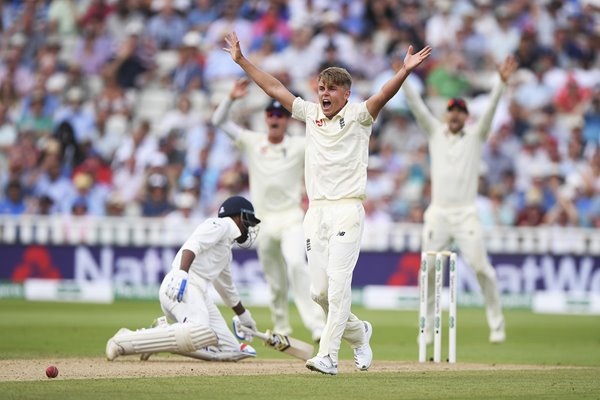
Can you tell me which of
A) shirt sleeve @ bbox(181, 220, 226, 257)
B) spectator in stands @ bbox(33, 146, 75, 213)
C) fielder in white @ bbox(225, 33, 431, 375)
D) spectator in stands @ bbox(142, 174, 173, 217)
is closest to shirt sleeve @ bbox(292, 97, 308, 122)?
fielder in white @ bbox(225, 33, 431, 375)

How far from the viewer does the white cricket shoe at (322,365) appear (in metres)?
7.82

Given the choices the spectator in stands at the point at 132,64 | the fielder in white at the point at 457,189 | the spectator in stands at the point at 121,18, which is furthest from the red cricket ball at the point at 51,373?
the spectator in stands at the point at 121,18

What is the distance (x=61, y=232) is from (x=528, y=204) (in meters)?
6.57

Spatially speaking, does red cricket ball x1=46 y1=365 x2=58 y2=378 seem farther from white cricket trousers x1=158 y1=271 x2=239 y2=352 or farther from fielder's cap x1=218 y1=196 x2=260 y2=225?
fielder's cap x1=218 y1=196 x2=260 y2=225

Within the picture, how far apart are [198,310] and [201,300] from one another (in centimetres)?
13

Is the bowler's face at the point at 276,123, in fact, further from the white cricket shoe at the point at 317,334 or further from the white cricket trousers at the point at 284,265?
the white cricket shoe at the point at 317,334

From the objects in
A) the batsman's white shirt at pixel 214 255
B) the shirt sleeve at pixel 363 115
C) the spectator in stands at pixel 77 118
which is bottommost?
the batsman's white shirt at pixel 214 255

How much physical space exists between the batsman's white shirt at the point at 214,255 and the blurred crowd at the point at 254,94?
752 cm

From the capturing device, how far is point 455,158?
37.4 feet

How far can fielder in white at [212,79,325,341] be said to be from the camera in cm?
1148

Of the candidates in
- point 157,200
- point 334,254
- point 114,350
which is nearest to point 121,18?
point 157,200

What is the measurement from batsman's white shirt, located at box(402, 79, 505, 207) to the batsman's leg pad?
11.7ft

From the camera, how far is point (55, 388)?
23.5ft

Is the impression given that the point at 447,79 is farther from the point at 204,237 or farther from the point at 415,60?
the point at 415,60
